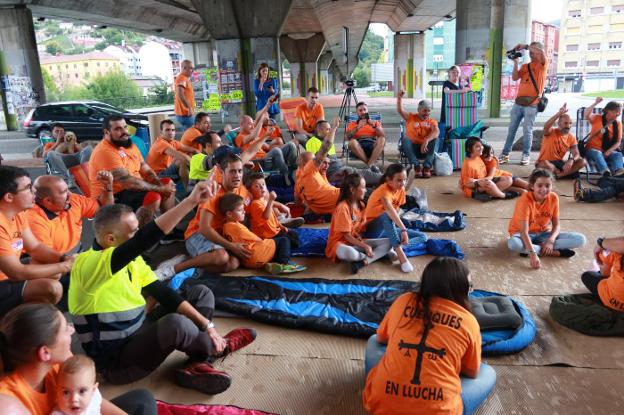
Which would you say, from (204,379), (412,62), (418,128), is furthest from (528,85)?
(412,62)

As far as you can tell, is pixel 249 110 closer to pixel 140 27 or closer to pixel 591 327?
pixel 140 27

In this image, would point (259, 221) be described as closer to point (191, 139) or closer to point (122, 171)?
point (122, 171)

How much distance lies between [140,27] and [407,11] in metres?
13.6

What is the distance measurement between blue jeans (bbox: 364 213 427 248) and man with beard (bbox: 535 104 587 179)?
146 inches

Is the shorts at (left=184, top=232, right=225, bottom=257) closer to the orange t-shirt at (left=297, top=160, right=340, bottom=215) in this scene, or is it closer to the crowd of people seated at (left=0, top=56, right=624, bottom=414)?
the crowd of people seated at (left=0, top=56, right=624, bottom=414)

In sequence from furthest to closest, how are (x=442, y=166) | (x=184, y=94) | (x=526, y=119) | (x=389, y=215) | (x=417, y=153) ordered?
(x=184, y=94), (x=526, y=119), (x=417, y=153), (x=442, y=166), (x=389, y=215)

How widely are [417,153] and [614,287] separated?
5.16m

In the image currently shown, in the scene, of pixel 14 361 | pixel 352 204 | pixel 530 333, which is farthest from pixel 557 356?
pixel 14 361

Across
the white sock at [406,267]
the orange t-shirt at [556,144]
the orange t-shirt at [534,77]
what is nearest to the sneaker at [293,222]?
the white sock at [406,267]

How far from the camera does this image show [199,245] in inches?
169

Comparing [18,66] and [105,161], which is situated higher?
[18,66]

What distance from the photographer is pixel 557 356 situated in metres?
2.88

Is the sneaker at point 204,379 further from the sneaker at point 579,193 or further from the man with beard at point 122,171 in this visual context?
the sneaker at point 579,193

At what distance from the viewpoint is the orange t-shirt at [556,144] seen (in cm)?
728
